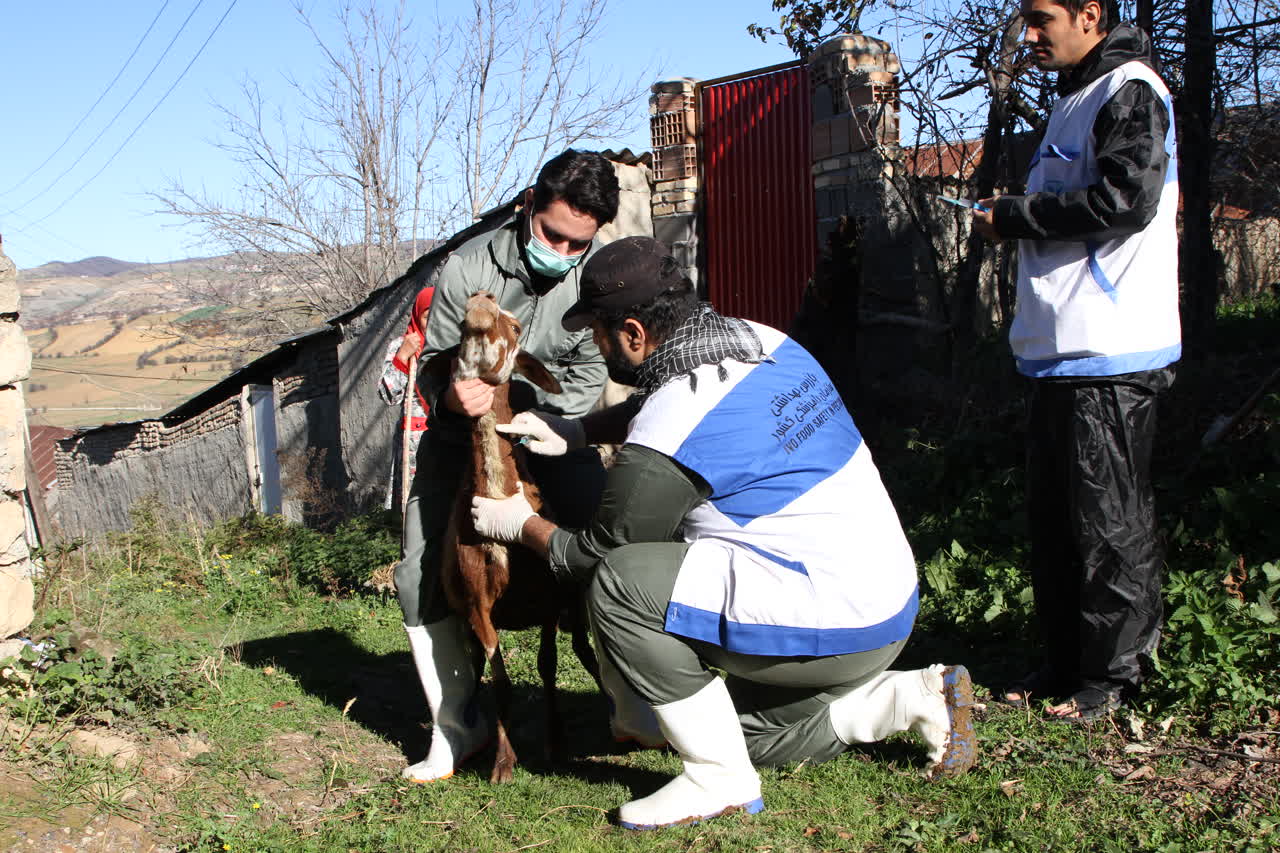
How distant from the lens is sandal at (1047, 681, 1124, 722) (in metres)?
3.52

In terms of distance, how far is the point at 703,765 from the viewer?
2.99 m

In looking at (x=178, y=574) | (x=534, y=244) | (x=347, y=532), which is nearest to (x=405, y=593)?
(x=534, y=244)

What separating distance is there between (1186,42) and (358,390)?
29.1 feet

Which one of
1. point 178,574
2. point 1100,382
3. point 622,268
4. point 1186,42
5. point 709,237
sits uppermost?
point 1186,42

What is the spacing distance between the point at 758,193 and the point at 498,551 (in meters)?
6.79

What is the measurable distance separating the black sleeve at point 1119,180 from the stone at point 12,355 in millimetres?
4008

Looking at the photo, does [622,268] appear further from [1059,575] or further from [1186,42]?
[1186,42]

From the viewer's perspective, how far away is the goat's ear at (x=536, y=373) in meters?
3.49

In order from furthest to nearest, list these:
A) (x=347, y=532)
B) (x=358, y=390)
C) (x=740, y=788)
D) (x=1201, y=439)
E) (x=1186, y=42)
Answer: (x=358, y=390) < (x=347, y=532) < (x=1186, y=42) < (x=1201, y=439) < (x=740, y=788)

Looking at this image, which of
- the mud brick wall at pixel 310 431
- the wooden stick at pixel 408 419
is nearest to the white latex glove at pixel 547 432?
the wooden stick at pixel 408 419

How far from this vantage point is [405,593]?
3.66 metres

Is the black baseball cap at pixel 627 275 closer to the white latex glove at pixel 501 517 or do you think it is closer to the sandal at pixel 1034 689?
the white latex glove at pixel 501 517

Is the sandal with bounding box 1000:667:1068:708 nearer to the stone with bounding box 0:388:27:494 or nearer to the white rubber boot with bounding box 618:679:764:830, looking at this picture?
the white rubber boot with bounding box 618:679:764:830

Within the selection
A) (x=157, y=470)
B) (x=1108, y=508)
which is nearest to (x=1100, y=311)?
(x=1108, y=508)
